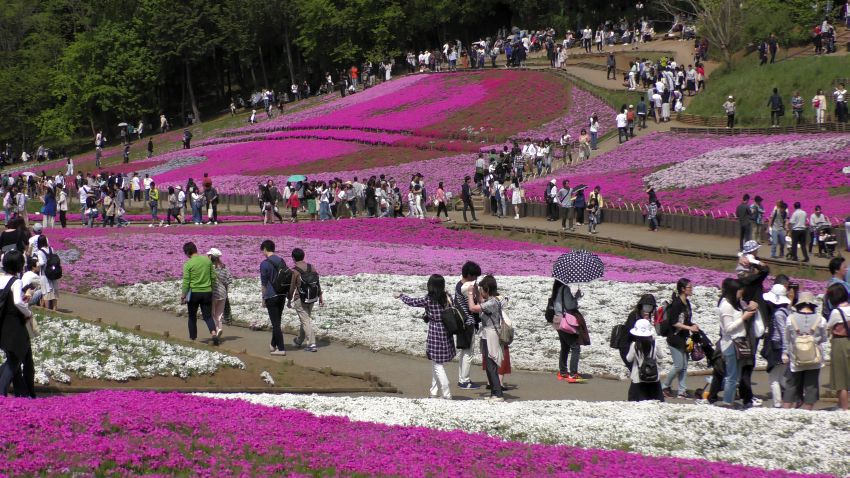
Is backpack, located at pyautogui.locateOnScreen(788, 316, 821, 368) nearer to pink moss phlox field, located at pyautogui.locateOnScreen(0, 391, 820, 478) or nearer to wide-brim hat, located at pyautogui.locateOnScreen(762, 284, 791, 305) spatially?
wide-brim hat, located at pyautogui.locateOnScreen(762, 284, 791, 305)

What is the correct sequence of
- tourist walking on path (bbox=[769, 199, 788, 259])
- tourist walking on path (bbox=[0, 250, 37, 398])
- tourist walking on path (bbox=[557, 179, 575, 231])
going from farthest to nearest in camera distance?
tourist walking on path (bbox=[557, 179, 575, 231]), tourist walking on path (bbox=[769, 199, 788, 259]), tourist walking on path (bbox=[0, 250, 37, 398])

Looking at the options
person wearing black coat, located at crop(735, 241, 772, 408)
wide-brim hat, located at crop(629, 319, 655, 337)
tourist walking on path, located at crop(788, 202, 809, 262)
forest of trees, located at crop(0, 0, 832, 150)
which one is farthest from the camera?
forest of trees, located at crop(0, 0, 832, 150)

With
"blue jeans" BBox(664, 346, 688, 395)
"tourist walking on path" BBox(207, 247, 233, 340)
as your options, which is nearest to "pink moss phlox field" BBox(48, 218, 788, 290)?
"tourist walking on path" BBox(207, 247, 233, 340)

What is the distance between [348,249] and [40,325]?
51.5 ft

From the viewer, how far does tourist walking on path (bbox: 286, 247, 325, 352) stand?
21.2 m

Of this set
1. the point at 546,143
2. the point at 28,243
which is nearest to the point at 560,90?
the point at 546,143

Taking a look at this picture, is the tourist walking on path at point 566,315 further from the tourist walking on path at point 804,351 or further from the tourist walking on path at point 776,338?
the tourist walking on path at point 804,351

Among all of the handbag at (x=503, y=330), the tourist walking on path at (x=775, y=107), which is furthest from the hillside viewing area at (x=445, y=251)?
Result: the tourist walking on path at (x=775, y=107)

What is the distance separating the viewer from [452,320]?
17.3m

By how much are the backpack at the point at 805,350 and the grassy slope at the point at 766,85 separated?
37981mm

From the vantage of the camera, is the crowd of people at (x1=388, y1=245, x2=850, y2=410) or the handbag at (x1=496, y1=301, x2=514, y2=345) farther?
the handbag at (x1=496, y1=301, x2=514, y2=345)

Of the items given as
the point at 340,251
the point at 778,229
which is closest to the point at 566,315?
the point at 778,229

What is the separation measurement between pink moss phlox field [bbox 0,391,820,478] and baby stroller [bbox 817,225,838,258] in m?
21.8

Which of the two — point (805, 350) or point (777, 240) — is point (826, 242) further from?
point (805, 350)
